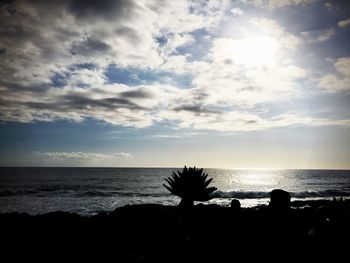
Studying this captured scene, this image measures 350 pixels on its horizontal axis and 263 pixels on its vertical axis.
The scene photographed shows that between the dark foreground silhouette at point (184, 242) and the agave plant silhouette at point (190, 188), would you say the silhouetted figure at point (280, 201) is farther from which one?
the agave plant silhouette at point (190, 188)

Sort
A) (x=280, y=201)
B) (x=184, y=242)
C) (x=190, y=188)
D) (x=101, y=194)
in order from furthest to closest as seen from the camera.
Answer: (x=101, y=194) → (x=280, y=201) → (x=184, y=242) → (x=190, y=188)

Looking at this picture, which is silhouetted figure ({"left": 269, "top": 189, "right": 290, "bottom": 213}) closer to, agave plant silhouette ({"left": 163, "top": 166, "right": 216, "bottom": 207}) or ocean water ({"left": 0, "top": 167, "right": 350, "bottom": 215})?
agave plant silhouette ({"left": 163, "top": 166, "right": 216, "bottom": 207})

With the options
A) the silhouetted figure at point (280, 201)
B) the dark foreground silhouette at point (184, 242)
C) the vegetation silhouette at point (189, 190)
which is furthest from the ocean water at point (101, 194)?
the vegetation silhouette at point (189, 190)

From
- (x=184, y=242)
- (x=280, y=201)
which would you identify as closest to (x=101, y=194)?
(x=280, y=201)

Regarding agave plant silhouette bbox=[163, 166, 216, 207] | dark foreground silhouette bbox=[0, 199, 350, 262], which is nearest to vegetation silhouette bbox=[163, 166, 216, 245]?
agave plant silhouette bbox=[163, 166, 216, 207]

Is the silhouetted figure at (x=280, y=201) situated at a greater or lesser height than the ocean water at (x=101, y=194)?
greater

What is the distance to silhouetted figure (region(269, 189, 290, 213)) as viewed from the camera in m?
15.6

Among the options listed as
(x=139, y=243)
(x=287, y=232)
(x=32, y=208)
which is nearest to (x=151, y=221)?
(x=139, y=243)

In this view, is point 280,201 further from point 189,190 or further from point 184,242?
point 189,190

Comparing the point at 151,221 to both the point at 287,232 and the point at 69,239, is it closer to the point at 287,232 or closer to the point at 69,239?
the point at 69,239

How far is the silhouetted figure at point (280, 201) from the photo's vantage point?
15.6 meters

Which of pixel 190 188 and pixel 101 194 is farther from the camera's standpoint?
pixel 101 194

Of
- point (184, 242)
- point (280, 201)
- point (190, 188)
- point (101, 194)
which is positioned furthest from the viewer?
point (101, 194)

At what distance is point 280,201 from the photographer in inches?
618
